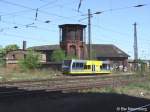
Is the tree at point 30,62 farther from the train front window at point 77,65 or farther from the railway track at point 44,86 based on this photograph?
the railway track at point 44,86

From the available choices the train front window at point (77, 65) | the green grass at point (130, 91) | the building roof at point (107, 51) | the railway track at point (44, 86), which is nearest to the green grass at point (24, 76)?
the train front window at point (77, 65)

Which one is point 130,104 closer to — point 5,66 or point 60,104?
point 60,104

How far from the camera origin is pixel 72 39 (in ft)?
305

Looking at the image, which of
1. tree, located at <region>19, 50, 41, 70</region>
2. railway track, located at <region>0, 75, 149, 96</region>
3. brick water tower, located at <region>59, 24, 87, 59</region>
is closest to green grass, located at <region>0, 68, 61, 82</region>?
railway track, located at <region>0, 75, 149, 96</region>

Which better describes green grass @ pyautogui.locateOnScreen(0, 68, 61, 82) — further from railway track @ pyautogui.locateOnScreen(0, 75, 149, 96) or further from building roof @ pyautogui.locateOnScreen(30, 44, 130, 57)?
building roof @ pyautogui.locateOnScreen(30, 44, 130, 57)

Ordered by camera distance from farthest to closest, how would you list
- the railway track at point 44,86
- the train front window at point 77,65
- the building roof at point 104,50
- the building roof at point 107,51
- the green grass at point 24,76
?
1. the building roof at point 107,51
2. the building roof at point 104,50
3. the train front window at point 77,65
4. the green grass at point 24,76
5. the railway track at point 44,86

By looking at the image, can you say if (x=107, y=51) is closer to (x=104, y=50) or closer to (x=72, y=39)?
(x=104, y=50)

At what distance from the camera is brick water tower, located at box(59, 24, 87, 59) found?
304 ft

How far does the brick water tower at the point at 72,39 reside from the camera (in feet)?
304

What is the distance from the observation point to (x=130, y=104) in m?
16.9

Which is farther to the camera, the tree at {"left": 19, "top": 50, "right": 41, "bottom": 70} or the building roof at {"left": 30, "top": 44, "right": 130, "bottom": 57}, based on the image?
the building roof at {"left": 30, "top": 44, "right": 130, "bottom": 57}

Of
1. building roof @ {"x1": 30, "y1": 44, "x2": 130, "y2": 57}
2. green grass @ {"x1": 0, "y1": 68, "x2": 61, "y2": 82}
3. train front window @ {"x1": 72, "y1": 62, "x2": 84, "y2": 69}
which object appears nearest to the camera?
green grass @ {"x1": 0, "y1": 68, "x2": 61, "y2": 82}

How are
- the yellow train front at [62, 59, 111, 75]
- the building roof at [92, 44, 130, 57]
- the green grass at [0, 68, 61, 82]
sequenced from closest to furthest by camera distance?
the green grass at [0, 68, 61, 82] < the yellow train front at [62, 59, 111, 75] < the building roof at [92, 44, 130, 57]

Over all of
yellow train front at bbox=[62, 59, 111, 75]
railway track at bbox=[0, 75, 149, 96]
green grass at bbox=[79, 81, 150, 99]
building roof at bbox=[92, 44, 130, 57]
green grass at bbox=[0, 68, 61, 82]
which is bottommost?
green grass at bbox=[79, 81, 150, 99]
